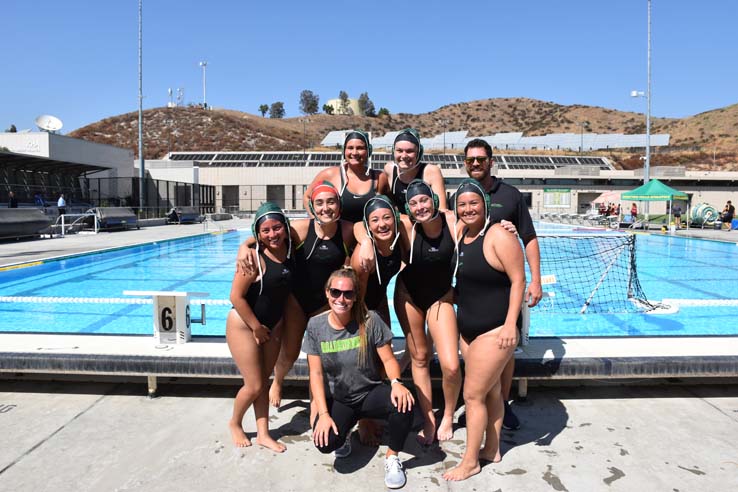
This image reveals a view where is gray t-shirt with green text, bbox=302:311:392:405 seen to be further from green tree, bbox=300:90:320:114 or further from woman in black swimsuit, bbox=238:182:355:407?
green tree, bbox=300:90:320:114

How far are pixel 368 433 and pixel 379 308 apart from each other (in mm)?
794

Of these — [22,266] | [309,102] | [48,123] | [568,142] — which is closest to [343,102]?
[309,102]

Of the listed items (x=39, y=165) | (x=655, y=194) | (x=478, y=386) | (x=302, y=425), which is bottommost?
(x=302, y=425)

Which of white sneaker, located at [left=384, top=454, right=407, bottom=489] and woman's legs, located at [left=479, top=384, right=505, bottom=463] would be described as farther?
woman's legs, located at [left=479, top=384, right=505, bottom=463]

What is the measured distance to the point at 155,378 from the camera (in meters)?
3.75

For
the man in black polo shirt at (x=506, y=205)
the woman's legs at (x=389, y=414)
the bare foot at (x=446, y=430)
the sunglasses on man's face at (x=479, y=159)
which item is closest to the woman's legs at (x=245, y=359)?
the woman's legs at (x=389, y=414)

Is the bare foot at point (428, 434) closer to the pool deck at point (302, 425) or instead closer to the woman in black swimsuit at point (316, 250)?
the pool deck at point (302, 425)

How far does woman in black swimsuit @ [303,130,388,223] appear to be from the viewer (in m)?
3.45

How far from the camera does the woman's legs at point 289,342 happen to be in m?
3.30

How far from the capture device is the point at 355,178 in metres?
3.57

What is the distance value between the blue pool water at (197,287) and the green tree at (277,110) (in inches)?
4522

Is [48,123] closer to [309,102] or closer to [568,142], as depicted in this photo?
[568,142]

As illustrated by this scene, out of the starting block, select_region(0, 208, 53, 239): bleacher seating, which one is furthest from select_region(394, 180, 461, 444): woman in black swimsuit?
select_region(0, 208, 53, 239): bleacher seating

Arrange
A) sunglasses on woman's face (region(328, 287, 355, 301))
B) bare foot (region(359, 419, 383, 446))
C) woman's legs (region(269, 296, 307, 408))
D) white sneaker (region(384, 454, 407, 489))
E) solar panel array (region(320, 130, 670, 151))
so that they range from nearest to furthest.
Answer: white sneaker (region(384, 454, 407, 489)) → sunglasses on woman's face (region(328, 287, 355, 301)) → bare foot (region(359, 419, 383, 446)) → woman's legs (region(269, 296, 307, 408)) → solar panel array (region(320, 130, 670, 151))
